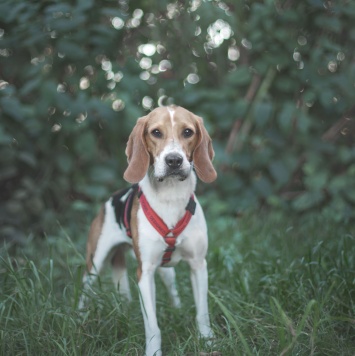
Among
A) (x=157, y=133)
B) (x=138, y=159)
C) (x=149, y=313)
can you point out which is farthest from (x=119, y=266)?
(x=157, y=133)

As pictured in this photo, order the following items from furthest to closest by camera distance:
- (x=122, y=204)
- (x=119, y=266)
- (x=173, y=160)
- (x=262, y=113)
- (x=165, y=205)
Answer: (x=262, y=113) < (x=119, y=266) < (x=122, y=204) < (x=165, y=205) < (x=173, y=160)

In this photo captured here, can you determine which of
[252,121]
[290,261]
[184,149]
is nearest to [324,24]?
[252,121]

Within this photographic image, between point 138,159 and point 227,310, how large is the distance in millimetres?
1027

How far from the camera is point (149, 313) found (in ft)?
9.50

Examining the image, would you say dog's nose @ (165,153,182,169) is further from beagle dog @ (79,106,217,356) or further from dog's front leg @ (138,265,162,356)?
dog's front leg @ (138,265,162,356)

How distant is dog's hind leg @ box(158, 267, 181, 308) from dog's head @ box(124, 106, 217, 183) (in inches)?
35.0

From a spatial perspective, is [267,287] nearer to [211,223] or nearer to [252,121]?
[211,223]

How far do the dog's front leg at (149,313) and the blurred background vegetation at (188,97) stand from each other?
2.21 meters

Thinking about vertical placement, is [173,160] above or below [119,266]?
above

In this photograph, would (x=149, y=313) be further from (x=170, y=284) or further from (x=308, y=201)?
(x=308, y=201)

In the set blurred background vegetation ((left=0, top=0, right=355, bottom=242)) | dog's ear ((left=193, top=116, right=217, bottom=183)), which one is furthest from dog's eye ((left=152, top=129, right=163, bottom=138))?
blurred background vegetation ((left=0, top=0, right=355, bottom=242))

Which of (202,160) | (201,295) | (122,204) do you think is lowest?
(201,295)

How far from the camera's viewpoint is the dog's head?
2.80 metres

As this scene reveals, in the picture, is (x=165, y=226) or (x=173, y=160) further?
(x=165, y=226)
